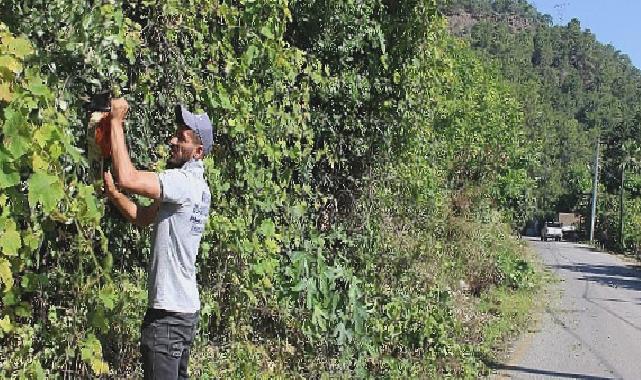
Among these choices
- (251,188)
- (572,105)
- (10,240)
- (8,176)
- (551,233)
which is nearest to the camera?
(8,176)

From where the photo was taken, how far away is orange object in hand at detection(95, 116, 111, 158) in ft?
11.4

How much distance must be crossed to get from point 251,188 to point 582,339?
9064 mm

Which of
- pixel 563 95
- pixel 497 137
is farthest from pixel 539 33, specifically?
pixel 497 137

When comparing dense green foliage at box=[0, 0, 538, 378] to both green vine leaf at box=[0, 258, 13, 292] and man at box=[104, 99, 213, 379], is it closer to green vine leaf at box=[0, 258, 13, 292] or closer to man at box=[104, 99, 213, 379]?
green vine leaf at box=[0, 258, 13, 292]

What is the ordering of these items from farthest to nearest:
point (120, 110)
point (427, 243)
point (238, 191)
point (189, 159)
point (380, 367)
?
point (427, 243)
point (380, 367)
point (238, 191)
point (189, 159)
point (120, 110)


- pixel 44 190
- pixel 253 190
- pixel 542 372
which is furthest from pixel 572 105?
pixel 44 190

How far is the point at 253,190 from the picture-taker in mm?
5578

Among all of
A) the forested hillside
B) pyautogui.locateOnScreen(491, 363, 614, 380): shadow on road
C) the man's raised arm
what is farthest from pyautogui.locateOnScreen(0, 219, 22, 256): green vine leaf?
the forested hillside

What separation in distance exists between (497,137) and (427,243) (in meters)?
10.8

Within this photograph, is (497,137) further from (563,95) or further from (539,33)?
(539,33)

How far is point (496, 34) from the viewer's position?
455 feet

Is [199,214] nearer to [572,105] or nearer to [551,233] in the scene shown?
[551,233]

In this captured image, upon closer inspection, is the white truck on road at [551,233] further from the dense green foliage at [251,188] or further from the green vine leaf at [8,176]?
the green vine leaf at [8,176]

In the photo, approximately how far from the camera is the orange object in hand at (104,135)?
3.48m
